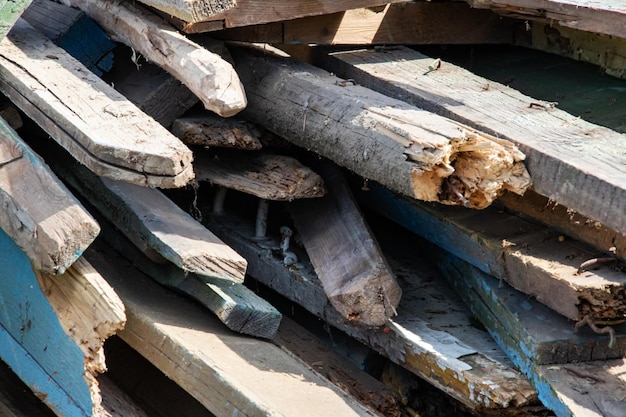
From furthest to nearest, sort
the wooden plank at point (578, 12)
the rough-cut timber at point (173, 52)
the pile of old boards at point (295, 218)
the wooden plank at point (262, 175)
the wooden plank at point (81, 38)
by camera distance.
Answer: the wooden plank at point (81, 38) → the wooden plank at point (578, 12) → the wooden plank at point (262, 175) → the rough-cut timber at point (173, 52) → the pile of old boards at point (295, 218)

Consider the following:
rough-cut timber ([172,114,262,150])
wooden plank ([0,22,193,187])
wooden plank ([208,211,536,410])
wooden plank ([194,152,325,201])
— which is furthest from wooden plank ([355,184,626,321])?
wooden plank ([0,22,193,187])

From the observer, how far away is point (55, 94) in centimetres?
328

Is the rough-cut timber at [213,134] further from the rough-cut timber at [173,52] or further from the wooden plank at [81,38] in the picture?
the wooden plank at [81,38]

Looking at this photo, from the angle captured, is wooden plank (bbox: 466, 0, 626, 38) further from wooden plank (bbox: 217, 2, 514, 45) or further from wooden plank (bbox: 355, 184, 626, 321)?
wooden plank (bbox: 355, 184, 626, 321)

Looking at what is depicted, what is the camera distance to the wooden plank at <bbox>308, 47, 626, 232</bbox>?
2.89 metres

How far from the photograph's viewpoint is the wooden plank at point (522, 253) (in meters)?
2.93

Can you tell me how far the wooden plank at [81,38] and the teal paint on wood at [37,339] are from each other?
0.99 metres

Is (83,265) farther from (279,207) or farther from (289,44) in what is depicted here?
(289,44)

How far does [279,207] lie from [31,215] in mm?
1307

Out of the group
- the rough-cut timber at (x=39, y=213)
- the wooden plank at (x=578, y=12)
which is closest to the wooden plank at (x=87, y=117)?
the rough-cut timber at (x=39, y=213)

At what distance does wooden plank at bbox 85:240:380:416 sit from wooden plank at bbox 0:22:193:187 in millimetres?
540

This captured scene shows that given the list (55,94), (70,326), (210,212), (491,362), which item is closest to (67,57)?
(55,94)

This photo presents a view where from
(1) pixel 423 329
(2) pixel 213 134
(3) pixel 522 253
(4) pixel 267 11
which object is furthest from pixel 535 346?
(4) pixel 267 11

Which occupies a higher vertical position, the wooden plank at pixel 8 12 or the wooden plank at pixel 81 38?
the wooden plank at pixel 8 12
